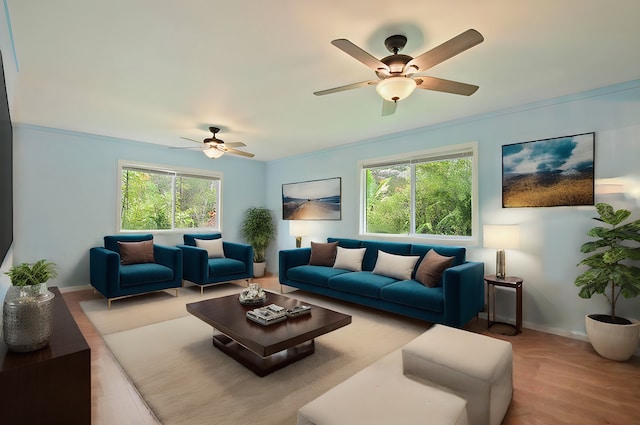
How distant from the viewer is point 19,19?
2.01 metres

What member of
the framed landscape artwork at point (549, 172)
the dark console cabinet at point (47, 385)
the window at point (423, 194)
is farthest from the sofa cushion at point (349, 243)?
the dark console cabinet at point (47, 385)

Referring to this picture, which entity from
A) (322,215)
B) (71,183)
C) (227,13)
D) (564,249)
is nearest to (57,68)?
(227,13)

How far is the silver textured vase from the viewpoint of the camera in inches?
53.3

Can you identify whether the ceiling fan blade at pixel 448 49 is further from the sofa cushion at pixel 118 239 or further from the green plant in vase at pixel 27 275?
the sofa cushion at pixel 118 239

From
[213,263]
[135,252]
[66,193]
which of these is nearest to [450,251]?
[213,263]

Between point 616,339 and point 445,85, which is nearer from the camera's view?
point 445,85

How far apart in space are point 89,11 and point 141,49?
0.44 m

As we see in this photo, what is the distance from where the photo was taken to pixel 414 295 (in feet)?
10.7

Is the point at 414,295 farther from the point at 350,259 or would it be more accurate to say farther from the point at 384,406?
the point at 384,406

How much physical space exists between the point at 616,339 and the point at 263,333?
303 centimetres

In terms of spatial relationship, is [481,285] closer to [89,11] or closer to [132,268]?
[89,11]

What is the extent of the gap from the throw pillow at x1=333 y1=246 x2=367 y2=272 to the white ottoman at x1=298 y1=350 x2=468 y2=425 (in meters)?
2.85

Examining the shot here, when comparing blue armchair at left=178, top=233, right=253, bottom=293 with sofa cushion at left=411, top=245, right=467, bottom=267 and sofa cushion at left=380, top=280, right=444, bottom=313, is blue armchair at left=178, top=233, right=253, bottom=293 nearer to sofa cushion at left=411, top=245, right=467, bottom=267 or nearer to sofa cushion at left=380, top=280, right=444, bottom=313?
sofa cushion at left=380, top=280, right=444, bottom=313

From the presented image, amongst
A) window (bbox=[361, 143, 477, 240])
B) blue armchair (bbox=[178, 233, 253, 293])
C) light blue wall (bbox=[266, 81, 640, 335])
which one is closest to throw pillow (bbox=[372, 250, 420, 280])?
window (bbox=[361, 143, 477, 240])
